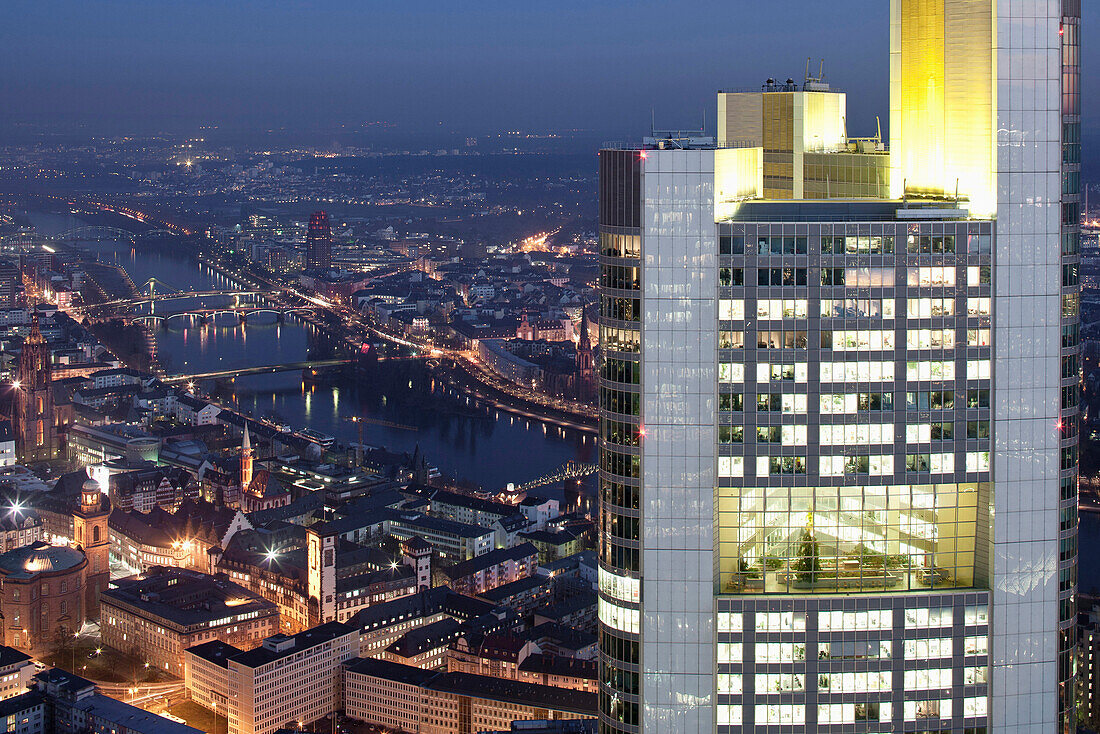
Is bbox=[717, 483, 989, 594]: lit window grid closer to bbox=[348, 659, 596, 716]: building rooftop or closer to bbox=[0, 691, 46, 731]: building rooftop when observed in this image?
bbox=[348, 659, 596, 716]: building rooftop

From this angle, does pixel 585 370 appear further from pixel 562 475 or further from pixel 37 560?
pixel 37 560

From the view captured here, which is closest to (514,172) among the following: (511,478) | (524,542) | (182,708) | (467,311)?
(467,311)

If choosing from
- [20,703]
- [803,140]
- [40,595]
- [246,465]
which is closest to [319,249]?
[246,465]

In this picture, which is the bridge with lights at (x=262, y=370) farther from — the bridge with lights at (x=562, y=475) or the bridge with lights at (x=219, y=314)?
the bridge with lights at (x=562, y=475)

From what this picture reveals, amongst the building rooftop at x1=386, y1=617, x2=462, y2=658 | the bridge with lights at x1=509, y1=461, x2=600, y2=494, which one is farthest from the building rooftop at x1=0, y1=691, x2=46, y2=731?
the bridge with lights at x1=509, y1=461, x2=600, y2=494

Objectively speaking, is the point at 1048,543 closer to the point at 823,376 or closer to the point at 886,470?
the point at 886,470
